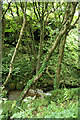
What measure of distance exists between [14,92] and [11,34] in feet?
5.84

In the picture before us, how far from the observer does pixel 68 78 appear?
7.64 ft

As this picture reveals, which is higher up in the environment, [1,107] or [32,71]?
[32,71]

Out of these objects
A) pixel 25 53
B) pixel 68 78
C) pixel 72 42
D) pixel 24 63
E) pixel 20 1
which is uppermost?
pixel 20 1

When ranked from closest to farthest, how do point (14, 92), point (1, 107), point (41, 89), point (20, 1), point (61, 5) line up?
point (1, 107) < point (20, 1) < point (61, 5) < point (14, 92) < point (41, 89)

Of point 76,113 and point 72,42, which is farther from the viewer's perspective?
point 72,42

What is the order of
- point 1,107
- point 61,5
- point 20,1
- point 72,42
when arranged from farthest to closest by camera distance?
point 72,42 < point 61,5 < point 20,1 < point 1,107

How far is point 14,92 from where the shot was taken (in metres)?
2.61

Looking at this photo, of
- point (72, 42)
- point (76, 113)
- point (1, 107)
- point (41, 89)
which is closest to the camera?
point (76, 113)

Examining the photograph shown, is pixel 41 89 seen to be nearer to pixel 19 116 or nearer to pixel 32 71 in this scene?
pixel 32 71

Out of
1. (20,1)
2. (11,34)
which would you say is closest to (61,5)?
(20,1)

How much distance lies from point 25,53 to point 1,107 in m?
1.95

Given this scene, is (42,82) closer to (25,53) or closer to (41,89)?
(41,89)

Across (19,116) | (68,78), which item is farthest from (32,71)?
(19,116)

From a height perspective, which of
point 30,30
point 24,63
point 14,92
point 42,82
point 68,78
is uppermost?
point 30,30
